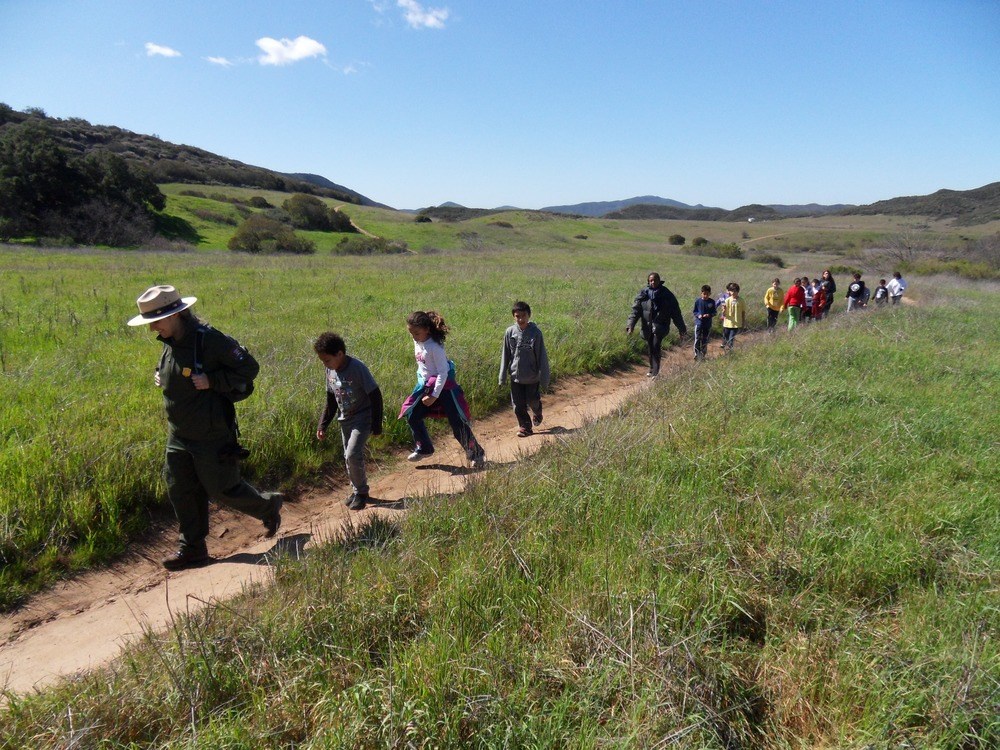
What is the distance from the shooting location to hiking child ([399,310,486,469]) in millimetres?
5711

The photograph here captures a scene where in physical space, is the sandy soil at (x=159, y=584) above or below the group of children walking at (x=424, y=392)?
below

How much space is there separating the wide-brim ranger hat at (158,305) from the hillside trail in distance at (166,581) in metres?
1.77

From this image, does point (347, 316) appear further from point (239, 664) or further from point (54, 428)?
point (239, 664)

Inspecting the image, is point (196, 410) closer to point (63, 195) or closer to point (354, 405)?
point (354, 405)

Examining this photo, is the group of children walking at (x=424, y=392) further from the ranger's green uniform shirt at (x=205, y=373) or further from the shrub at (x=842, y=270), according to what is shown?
the shrub at (x=842, y=270)

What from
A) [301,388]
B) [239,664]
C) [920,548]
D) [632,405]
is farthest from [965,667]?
[301,388]

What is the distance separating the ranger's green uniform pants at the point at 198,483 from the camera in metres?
4.13

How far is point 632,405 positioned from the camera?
7113 mm

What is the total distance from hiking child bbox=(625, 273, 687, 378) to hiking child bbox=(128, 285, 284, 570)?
24.1ft

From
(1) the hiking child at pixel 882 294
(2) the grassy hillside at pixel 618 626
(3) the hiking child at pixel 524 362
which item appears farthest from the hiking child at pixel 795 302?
(2) the grassy hillside at pixel 618 626

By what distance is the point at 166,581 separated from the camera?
4070 millimetres

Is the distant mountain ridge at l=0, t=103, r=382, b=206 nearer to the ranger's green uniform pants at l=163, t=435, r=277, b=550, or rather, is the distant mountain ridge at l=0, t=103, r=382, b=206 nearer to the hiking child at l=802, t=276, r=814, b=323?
the hiking child at l=802, t=276, r=814, b=323

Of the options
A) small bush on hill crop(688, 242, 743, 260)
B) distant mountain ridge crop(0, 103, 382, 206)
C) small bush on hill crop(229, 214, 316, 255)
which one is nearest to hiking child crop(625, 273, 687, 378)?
small bush on hill crop(229, 214, 316, 255)

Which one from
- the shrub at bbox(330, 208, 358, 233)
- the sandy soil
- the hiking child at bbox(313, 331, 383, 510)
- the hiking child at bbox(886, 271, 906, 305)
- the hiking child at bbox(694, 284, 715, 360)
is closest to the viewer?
the sandy soil
